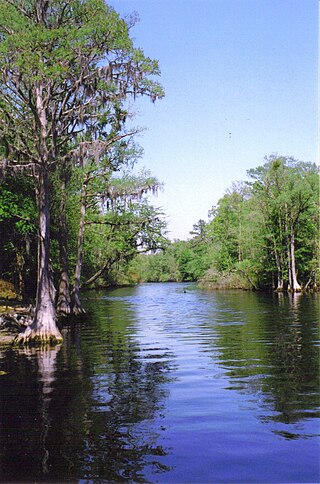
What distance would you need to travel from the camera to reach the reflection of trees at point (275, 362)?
914 centimetres

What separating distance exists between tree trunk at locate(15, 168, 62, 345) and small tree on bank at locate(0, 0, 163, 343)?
0.04m

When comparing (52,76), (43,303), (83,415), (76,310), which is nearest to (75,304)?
(76,310)

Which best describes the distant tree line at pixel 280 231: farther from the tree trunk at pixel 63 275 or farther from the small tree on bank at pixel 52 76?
the small tree on bank at pixel 52 76

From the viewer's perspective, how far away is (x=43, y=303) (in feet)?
63.5

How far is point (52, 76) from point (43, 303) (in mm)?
8780

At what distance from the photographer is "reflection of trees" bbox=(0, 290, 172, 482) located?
249 inches

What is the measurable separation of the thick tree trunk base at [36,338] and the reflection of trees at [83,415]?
2650 mm

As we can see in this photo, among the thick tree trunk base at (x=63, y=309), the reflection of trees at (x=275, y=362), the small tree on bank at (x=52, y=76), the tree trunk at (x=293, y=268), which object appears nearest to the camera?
the reflection of trees at (x=275, y=362)

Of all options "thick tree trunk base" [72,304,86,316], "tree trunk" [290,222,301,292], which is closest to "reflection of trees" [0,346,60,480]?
"thick tree trunk base" [72,304,86,316]

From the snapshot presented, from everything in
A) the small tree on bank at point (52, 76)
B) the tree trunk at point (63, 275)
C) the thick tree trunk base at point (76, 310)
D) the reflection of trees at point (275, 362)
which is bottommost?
the reflection of trees at point (275, 362)

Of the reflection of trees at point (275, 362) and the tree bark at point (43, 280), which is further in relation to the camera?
the tree bark at point (43, 280)

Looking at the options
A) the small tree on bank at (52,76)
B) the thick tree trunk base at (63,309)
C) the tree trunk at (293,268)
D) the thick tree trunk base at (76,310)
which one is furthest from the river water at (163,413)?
the tree trunk at (293,268)

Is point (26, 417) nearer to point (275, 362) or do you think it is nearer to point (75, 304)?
point (275, 362)

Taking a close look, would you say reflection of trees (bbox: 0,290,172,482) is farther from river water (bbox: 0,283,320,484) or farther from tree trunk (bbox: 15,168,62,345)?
tree trunk (bbox: 15,168,62,345)
